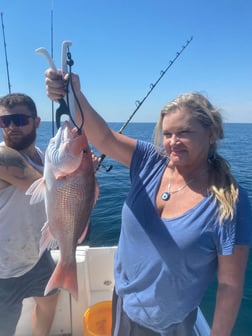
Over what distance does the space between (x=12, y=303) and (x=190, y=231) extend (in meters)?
1.70

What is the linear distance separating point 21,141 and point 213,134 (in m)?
1.47

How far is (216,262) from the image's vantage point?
161 cm

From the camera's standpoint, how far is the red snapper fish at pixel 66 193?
161cm

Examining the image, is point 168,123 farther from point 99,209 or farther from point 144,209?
point 99,209

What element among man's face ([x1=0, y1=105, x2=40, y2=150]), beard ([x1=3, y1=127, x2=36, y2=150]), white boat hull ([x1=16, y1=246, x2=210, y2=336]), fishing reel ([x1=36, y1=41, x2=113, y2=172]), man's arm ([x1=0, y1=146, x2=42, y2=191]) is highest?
fishing reel ([x1=36, y1=41, x2=113, y2=172])

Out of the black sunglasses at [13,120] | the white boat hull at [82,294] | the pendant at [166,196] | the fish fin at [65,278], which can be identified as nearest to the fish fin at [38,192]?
the fish fin at [65,278]

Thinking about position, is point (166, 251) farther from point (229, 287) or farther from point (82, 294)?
point (82, 294)

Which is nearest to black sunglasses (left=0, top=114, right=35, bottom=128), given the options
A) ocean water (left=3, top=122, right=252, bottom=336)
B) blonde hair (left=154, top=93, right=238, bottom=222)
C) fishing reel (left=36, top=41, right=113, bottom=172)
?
fishing reel (left=36, top=41, right=113, bottom=172)

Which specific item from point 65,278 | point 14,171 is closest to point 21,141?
point 14,171

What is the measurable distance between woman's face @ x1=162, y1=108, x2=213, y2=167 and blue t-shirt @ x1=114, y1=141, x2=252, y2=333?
223mm

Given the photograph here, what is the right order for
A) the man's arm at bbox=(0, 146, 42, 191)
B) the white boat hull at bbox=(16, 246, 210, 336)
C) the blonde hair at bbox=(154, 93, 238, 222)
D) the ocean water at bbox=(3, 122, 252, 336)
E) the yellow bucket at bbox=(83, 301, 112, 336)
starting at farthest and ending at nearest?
the ocean water at bbox=(3, 122, 252, 336)
the white boat hull at bbox=(16, 246, 210, 336)
the yellow bucket at bbox=(83, 301, 112, 336)
the man's arm at bbox=(0, 146, 42, 191)
the blonde hair at bbox=(154, 93, 238, 222)

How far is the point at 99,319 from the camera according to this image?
2.81 meters

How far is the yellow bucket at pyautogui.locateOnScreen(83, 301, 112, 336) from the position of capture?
8.93ft

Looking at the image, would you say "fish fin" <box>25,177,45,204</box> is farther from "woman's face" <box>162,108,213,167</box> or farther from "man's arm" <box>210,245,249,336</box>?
"man's arm" <box>210,245,249,336</box>
